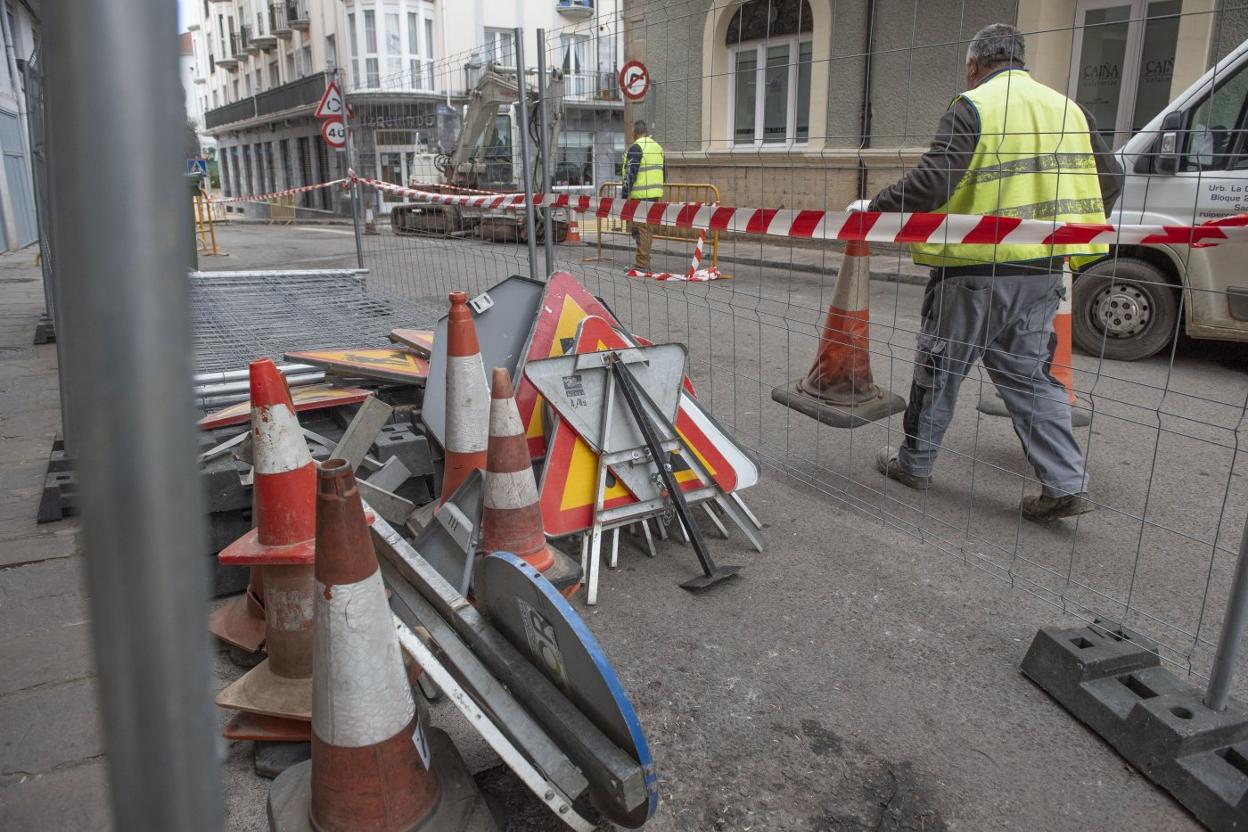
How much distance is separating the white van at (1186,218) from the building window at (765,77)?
138 inches

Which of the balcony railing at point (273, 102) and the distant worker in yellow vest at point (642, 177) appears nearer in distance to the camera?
the distant worker in yellow vest at point (642, 177)

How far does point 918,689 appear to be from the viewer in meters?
2.73

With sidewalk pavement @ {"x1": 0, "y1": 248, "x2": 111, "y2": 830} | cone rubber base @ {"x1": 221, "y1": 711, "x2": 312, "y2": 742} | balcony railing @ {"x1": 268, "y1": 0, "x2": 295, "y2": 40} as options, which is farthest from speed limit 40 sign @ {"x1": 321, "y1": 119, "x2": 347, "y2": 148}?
balcony railing @ {"x1": 268, "y1": 0, "x2": 295, "y2": 40}

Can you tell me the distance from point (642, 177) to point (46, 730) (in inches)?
433

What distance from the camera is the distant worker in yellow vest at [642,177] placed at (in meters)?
11.8

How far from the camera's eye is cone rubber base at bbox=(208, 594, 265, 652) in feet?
9.39

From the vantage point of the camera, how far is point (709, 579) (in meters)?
3.36

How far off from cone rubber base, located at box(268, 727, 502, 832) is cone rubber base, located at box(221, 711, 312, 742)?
19 cm

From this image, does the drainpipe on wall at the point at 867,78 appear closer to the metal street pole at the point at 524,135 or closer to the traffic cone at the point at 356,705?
the metal street pole at the point at 524,135

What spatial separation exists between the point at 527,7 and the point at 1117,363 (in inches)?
1553

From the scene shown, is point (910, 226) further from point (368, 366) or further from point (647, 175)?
point (647, 175)

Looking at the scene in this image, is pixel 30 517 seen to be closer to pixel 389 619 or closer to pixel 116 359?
pixel 389 619

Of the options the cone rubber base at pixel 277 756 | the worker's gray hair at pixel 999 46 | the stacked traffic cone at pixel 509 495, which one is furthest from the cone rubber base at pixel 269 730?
the worker's gray hair at pixel 999 46

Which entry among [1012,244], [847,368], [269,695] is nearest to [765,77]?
[847,368]
